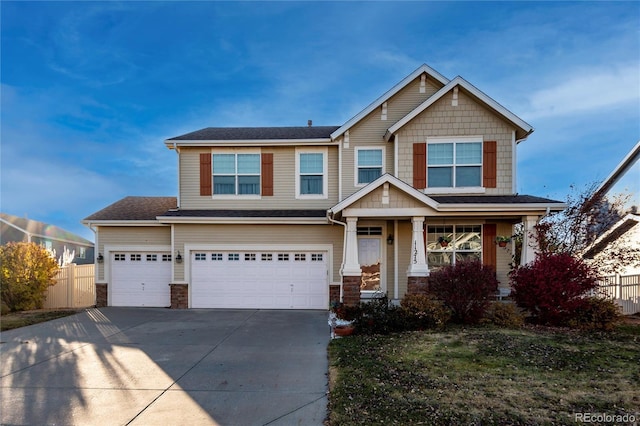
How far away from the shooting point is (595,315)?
8688mm

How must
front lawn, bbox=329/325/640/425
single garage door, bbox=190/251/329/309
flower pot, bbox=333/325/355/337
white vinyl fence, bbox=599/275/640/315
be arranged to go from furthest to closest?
single garage door, bbox=190/251/329/309 → white vinyl fence, bbox=599/275/640/315 → flower pot, bbox=333/325/355/337 → front lawn, bbox=329/325/640/425

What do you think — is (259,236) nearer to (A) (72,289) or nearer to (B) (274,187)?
(B) (274,187)

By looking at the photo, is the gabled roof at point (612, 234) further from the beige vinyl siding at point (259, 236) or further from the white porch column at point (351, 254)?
the beige vinyl siding at point (259, 236)

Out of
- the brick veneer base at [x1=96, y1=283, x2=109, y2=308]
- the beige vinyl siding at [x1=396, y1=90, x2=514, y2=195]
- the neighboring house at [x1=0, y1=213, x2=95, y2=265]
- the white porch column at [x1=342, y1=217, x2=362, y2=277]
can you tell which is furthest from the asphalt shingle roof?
the neighboring house at [x1=0, y1=213, x2=95, y2=265]

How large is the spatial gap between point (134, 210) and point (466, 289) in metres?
12.3

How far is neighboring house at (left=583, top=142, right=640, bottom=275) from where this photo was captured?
1205 cm

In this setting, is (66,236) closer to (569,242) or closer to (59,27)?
(59,27)

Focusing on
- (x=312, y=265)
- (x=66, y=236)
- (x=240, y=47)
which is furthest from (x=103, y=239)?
(x=66, y=236)

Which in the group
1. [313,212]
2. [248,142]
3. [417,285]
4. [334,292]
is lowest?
[334,292]

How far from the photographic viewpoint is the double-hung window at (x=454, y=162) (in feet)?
39.0

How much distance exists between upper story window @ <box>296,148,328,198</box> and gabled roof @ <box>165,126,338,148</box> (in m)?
0.56

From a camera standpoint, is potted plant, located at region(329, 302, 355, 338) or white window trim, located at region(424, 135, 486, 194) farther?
white window trim, located at region(424, 135, 486, 194)

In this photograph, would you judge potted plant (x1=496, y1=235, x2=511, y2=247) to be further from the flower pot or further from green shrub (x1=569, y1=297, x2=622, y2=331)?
the flower pot

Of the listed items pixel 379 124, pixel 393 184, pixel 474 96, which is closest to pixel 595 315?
pixel 393 184
